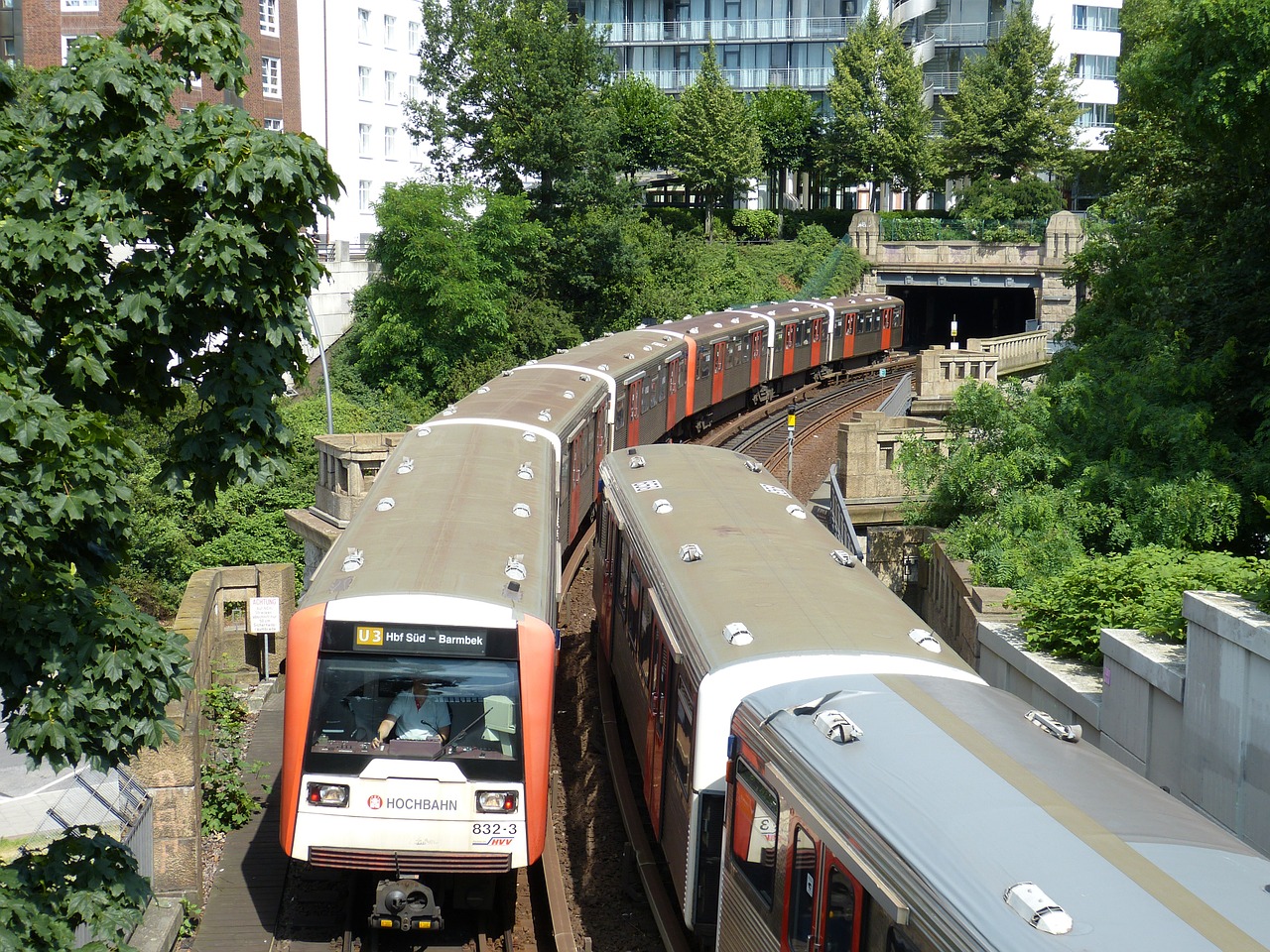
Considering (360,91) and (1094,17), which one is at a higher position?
(1094,17)

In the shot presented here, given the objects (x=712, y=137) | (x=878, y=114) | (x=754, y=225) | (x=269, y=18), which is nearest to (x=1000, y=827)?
(x=269, y=18)

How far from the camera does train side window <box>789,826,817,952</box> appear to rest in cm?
661

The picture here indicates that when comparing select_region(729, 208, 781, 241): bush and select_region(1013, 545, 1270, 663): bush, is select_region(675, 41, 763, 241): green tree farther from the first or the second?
select_region(1013, 545, 1270, 663): bush

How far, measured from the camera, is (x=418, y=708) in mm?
9727

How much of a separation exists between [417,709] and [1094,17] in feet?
217

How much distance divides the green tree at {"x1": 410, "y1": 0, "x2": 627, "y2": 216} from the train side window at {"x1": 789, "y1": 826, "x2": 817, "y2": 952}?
39843 millimetres

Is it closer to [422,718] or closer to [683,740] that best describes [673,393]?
[422,718]

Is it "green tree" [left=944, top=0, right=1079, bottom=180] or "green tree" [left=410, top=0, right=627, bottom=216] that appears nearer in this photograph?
"green tree" [left=410, top=0, right=627, bottom=216]

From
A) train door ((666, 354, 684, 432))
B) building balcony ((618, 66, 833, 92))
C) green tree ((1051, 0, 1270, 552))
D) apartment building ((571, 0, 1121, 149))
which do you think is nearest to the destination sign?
green tree ((1051, 0, 1270, 552))

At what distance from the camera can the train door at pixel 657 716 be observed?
33.3 ft

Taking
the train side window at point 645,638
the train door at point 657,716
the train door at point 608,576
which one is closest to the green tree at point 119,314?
the train door at point 657,716

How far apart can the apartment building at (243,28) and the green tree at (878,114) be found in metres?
25.9

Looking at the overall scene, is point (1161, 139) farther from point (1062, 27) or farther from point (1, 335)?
point (1062, 27)

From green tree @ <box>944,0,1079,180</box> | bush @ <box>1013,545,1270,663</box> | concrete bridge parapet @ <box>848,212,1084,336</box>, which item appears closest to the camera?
bush @ <box>1013,545,1270,663</box>
